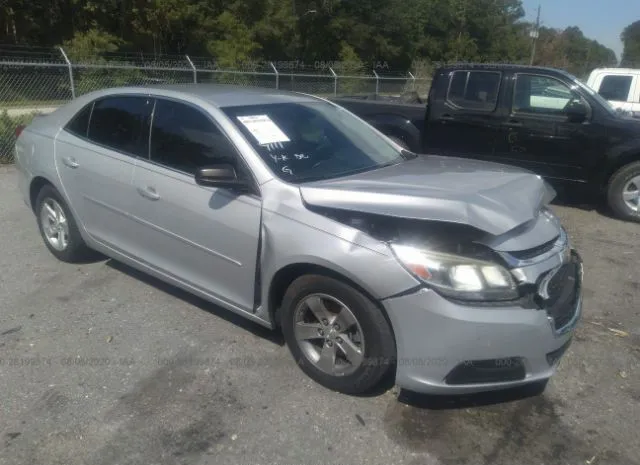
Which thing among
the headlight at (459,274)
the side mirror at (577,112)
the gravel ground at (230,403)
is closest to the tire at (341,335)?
the gravel ground at (230,403)

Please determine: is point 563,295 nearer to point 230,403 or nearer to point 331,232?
point 331,232

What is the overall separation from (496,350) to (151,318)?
7.97 feet

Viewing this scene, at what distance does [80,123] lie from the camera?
4742 mm

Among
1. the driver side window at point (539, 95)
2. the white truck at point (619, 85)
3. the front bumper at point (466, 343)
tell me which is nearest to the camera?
the front bumper at point (466, 343)

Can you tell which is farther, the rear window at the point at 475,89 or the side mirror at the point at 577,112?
the rear window at the point at 475,89

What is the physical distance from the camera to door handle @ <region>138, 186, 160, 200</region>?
12.9 feet

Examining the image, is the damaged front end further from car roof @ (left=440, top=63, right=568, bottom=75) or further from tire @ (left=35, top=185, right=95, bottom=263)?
car roof @ (left=440, top=63, right=568, bottom=75)

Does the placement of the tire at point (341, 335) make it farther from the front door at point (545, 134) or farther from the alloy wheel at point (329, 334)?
the front door at point (545, 134)

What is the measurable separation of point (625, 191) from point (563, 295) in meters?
4.62

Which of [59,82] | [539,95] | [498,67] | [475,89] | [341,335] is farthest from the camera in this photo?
[59,82]

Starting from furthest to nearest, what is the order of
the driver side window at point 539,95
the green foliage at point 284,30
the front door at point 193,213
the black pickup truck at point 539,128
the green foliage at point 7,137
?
1. the green foliage at point 284,30
2. the green foliage at point 7,137
3. the driver side window at point 539,95
4. the black pickup truck at point 539,128
5. the front door at point 193,213

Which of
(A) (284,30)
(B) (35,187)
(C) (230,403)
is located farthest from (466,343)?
(A) (284,30)

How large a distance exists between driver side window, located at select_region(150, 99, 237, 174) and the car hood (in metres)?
0.70

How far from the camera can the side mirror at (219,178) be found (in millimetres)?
3410
